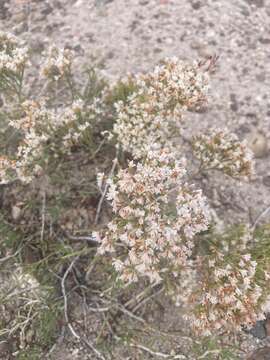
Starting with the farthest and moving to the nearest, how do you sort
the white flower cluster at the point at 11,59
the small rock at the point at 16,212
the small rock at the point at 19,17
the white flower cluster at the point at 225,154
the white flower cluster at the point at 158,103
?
the small rock at the point at 19,17, the small rock at the point at 16,212, the white flower cluster at the point at 225,154, the white flower cluster at the point at 11,59, the white flower cluster at the point at 158,103

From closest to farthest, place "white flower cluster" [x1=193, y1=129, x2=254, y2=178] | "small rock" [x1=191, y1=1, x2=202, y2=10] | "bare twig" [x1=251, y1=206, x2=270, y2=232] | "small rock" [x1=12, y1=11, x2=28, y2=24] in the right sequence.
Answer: "white flower cluster" [x1=193, y1=129, x2=254, y2=178]
"bare twig" [x1=251, y1=206, x2=270, y2=232]
"small rock" [x1=191, y1=1, x2=202, y2=10]
"small rock" [x1=12, y1=11, x2=28, y2=24]

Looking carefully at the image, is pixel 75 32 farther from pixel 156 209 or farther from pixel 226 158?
pixel 156 209

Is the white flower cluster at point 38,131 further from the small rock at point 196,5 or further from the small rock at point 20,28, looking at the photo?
the small rock at point 196,5

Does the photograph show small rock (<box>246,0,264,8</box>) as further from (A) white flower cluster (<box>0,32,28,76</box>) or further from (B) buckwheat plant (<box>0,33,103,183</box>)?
(A) white flower cluster (<box>0,32,28,76</box>)

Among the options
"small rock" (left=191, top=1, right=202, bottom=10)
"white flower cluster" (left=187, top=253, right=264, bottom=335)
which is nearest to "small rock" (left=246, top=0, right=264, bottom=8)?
"small rock" (left=191, top=1, right=202, bottom=10)

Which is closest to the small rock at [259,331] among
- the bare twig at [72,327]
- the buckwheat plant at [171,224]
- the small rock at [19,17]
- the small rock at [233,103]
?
the buckwheat plant at [171,224]

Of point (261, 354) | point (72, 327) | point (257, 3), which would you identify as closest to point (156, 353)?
point (72, 327)

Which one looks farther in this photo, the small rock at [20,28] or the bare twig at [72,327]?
the small rock at [20,28]
